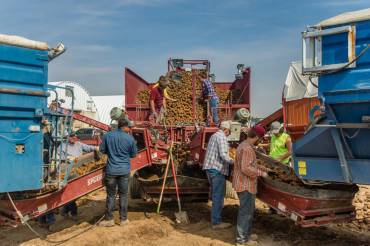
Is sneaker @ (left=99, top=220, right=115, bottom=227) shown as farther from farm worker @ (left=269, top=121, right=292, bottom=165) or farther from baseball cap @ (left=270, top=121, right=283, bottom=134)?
baseball cap @ (left=270, top=121, right=283, bottom=134)

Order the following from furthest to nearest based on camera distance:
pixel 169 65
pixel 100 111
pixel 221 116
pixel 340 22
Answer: pixel 100 111 → pixel 169 65 → pixel 221 116 → pixel 340 22

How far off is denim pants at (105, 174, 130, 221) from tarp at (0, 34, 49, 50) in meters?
2.24

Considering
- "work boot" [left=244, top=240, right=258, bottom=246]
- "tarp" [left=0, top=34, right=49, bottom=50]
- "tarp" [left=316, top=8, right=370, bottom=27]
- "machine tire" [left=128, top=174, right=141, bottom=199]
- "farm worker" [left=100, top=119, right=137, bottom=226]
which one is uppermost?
"tarp" [left=316, top=8, right=370, bottom=27]

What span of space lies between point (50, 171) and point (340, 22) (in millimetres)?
4042

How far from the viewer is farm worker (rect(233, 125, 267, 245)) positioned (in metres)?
6.03

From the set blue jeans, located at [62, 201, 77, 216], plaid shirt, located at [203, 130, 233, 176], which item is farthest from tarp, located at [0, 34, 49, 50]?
blue jeans, located at [62, 201, 77, 216]

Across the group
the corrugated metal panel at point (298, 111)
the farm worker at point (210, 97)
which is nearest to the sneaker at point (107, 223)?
the farm worker at point (210, 97)

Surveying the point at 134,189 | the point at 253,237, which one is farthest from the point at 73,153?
the point at 253,237

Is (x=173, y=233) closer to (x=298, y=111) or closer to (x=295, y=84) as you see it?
(x=298, y=111)

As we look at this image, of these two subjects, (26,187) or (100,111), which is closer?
(26,187)

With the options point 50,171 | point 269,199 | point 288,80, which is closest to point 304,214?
point 269,199

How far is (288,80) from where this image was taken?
16.8 metres

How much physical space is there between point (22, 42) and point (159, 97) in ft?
16.1

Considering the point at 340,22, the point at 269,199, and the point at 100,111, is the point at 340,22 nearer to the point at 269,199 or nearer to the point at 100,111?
the point at 269,199
